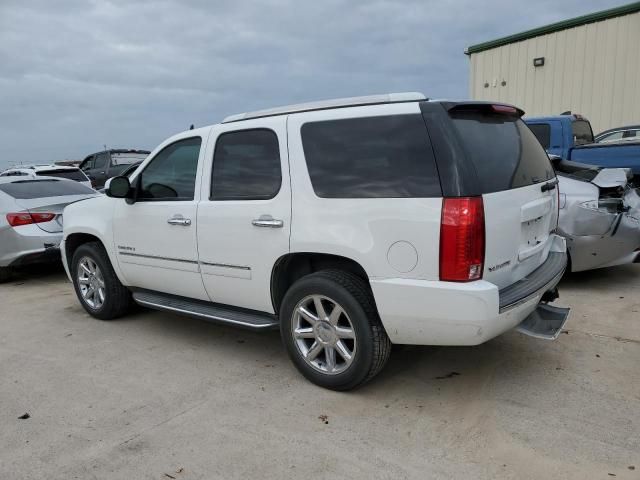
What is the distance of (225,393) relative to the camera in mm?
3604

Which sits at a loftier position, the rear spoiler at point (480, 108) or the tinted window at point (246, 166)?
the rear spoiler at point (480, 108)

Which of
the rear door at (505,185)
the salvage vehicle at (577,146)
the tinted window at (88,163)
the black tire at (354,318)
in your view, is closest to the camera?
the rear door at (505,185)

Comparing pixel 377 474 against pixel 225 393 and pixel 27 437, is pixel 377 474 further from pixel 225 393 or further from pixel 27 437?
pixel 27 437

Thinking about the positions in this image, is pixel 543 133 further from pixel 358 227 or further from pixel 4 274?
pixel 4 274

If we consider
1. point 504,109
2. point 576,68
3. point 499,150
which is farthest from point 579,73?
point 499,150

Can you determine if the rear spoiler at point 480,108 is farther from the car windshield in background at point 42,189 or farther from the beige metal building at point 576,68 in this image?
the beige metal building at point 576,68

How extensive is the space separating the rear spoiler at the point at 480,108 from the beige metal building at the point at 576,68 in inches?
507

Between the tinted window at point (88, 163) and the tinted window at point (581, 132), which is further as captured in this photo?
the tinted window at point (88, 163)

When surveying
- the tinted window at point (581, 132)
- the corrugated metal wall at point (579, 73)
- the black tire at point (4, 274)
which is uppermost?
the corrugated metal wall at point (579, 73)

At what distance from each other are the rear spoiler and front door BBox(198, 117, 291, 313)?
3.75ft

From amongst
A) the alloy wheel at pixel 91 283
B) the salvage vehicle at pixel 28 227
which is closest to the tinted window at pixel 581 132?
the alloy wheel at pixel 91 283

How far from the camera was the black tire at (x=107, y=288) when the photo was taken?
16.6 ft

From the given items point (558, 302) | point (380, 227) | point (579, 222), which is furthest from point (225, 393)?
point (579, 222)

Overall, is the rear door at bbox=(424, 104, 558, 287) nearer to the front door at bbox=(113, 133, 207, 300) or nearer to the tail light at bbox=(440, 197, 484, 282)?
the tail light at bbox=(440, 197, 484, 282)
